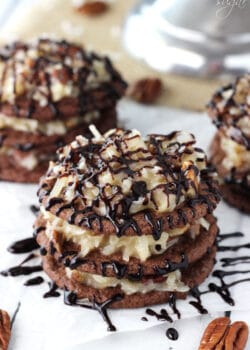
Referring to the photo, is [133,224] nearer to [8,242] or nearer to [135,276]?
[135,276]

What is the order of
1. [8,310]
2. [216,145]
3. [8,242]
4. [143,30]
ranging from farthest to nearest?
[143,30] → [216,145] → [8,242] → [8,310]

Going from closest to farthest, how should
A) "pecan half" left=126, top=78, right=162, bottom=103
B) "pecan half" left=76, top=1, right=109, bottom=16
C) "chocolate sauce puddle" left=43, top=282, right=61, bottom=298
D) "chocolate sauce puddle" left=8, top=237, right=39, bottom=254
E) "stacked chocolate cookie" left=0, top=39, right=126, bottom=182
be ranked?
"chocolate sauce puddle" left=43, top=282, right=61, bottom=298 → "chocolate sauce puddle" left=8, top=237, right=39, bottom=254 → "stacked chocolate cookie" left=0, top=39, right=126, bottom=182 → "pecan half" left=126, top=78, right=162, bottom=103 → "pecan half" left=76, top=1, right=109, bottom=16

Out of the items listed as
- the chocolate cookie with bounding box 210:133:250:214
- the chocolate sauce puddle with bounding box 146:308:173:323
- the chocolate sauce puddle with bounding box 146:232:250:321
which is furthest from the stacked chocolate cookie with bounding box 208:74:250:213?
the chocolate sauce puddle with bounding box 146:308:173:323

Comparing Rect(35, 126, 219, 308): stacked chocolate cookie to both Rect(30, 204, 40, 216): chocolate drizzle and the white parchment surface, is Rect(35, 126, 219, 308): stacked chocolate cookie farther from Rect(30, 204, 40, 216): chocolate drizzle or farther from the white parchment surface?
Rect(30, 204, 40, 216): chocolate drizzle

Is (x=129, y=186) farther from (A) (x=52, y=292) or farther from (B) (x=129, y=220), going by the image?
(A) (x=52, y=292)

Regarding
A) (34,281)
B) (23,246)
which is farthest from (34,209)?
(34,281)

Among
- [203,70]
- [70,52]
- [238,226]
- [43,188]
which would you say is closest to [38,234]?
[43,188]
